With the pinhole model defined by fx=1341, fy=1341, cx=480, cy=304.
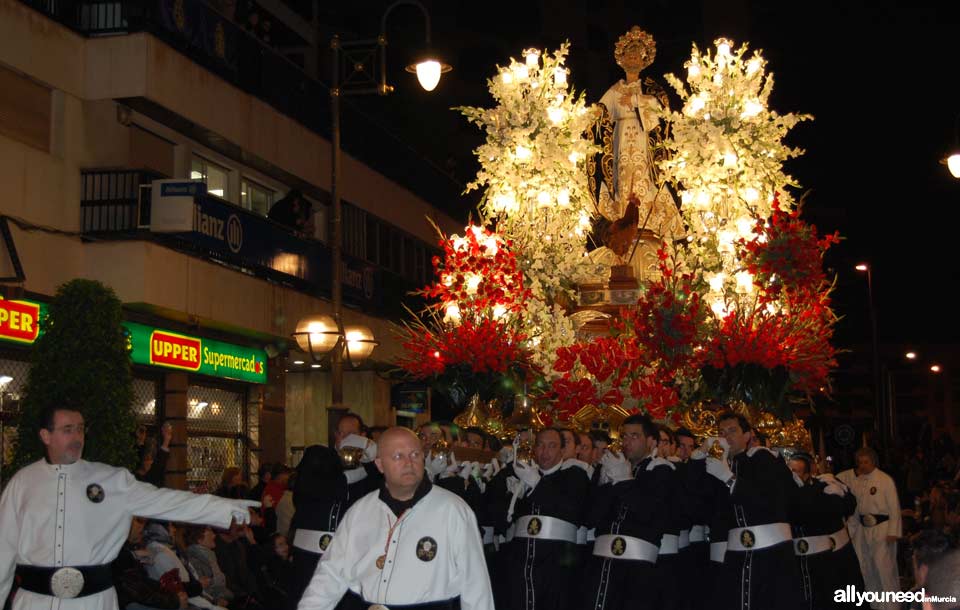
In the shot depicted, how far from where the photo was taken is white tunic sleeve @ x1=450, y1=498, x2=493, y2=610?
625cm

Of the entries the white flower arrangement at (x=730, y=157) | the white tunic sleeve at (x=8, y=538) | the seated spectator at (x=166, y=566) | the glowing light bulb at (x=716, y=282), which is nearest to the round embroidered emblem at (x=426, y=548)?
the white tunic sleeve at (x=8, y=538)

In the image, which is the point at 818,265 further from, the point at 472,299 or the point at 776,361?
the point at 472,299

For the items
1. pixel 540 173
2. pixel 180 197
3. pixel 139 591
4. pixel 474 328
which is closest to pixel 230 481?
pixel 180 197

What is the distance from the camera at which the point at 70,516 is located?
7402mm

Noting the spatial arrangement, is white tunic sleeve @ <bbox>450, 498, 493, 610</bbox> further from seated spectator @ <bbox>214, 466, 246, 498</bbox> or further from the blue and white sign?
the blue and white sign

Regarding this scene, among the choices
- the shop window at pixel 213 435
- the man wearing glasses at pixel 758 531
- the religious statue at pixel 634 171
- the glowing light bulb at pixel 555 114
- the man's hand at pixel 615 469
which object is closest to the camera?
the man wearing glasses at pixel 758 531

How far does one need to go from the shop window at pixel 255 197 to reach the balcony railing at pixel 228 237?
42.6 inches

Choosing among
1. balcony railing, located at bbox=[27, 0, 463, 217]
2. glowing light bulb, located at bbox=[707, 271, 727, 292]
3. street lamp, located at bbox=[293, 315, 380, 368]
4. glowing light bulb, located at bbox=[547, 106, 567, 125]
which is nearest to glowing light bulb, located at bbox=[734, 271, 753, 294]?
glowing light bulb, located at bbox=[707, 271, 727, 292]

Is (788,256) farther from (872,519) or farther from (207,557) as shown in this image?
(207,557)

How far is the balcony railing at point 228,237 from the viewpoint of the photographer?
16.6m

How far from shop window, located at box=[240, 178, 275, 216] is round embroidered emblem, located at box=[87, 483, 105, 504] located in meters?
13.9

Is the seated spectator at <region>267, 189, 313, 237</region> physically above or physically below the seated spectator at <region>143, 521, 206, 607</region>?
above

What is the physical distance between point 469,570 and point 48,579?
252 cm

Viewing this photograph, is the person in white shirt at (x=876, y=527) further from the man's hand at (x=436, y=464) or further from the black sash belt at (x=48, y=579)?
the black sash belt at (x=48, y=579)
